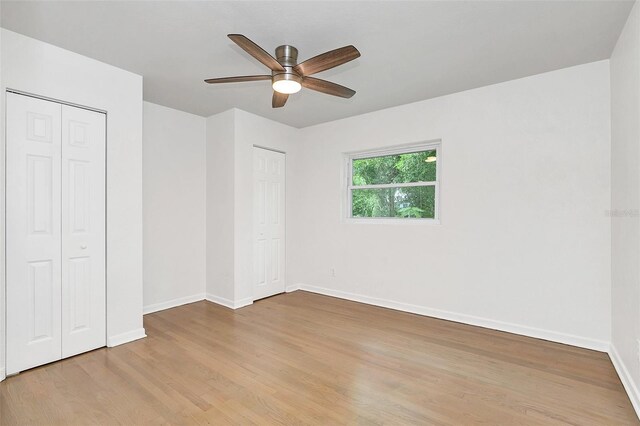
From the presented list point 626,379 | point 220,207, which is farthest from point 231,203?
point 626,379

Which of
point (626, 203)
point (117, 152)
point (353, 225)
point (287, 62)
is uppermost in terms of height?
point (287, 62)

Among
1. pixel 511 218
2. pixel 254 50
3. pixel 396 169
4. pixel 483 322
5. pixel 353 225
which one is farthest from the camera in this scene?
pixel 353 225

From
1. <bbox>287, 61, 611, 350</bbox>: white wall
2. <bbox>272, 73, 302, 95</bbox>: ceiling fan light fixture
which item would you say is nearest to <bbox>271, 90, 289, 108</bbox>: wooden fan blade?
<bbox>272, 73, 302, 95</bbox>: ceiling fan light fixture

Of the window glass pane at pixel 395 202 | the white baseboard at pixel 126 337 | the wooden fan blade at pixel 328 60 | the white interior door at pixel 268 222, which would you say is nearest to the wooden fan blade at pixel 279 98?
the wooden fan blade at pixel 328 60

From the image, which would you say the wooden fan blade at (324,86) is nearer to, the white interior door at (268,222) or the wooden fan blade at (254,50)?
the wooden fan blade at (254,50)

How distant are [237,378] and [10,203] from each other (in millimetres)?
2096

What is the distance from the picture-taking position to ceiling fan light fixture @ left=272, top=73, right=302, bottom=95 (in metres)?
2.36

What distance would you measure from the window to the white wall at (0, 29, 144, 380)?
2.72m

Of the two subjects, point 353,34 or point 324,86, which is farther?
point 324,86

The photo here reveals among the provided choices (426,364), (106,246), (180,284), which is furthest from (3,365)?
(426,364)

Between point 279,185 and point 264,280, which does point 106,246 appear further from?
point 279,185

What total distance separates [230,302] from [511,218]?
3.36 metres

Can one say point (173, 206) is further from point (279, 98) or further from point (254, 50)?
point (254, 50)

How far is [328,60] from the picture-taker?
7.16 feet
